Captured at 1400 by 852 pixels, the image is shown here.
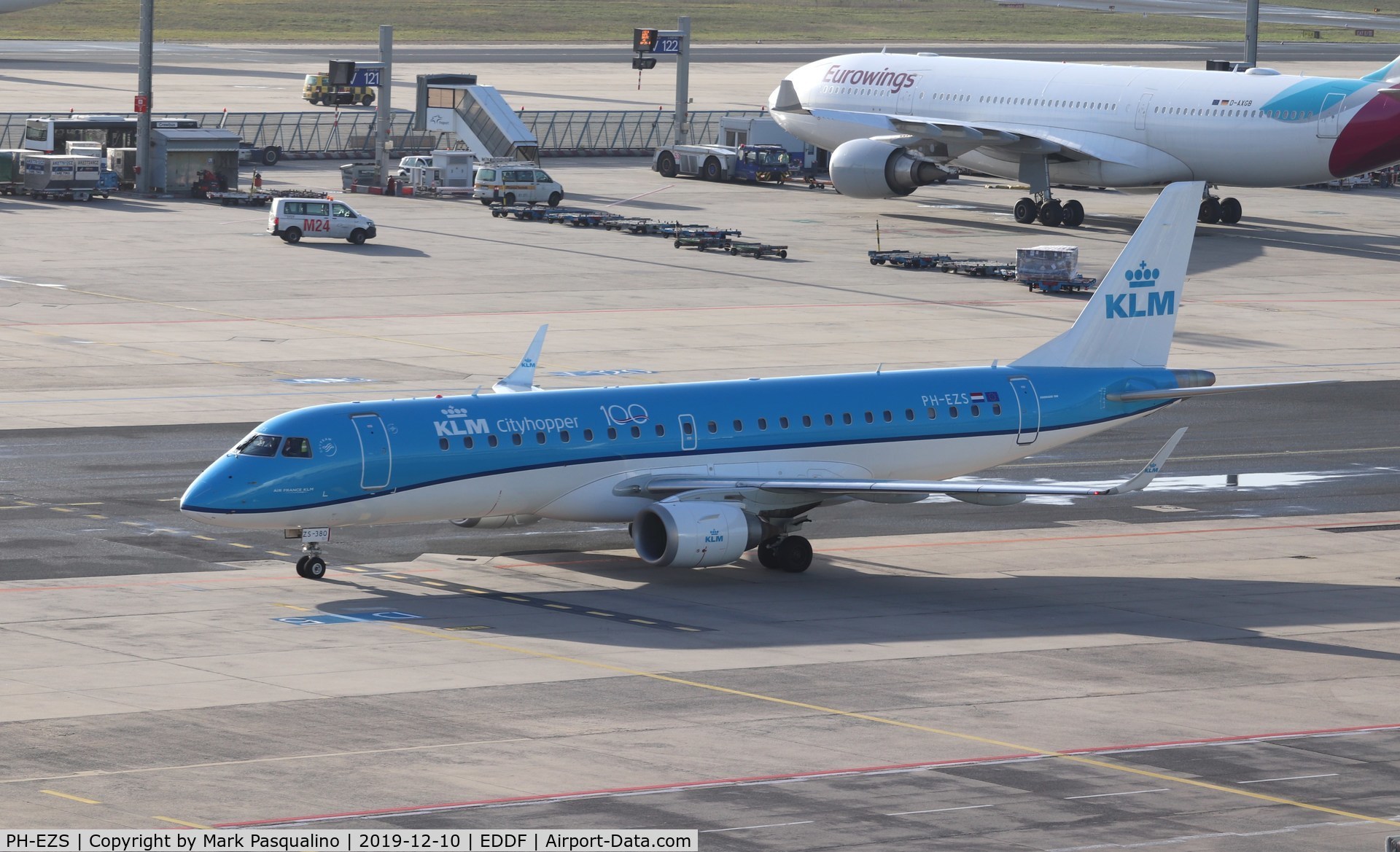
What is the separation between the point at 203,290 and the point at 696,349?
20.7 meters

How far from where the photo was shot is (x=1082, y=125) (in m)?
99.9

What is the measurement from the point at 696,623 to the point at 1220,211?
2832 inches

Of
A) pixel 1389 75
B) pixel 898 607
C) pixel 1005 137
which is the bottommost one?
pixel 898 607

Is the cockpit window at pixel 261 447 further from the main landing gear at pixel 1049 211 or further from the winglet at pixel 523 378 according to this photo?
the main landing gear at pixel 1049 211

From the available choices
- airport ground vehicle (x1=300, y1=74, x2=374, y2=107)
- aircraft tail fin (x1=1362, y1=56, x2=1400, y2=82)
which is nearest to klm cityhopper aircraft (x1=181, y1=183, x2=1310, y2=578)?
aircraft tail fin (x1=1362, y1=56, x2=1400, y2=82)

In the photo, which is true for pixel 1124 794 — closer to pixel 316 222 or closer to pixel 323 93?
pixel 316 222

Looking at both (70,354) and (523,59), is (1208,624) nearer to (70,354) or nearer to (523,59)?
(70,354)

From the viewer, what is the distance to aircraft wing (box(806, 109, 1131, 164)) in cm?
9806

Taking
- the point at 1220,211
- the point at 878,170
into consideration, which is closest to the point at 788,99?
the point at 878,170

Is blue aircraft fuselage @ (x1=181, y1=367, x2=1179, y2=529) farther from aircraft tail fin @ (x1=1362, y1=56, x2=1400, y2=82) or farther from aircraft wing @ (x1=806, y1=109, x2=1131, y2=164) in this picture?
aircraft tail fin @ (x1=1362, y1=56, x2=1400, y2=82)

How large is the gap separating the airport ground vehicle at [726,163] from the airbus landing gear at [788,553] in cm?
7609

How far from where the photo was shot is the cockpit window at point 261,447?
39125mm

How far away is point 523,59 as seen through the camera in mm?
175125

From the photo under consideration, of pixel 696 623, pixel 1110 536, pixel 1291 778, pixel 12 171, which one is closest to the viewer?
pixel 1291 778
